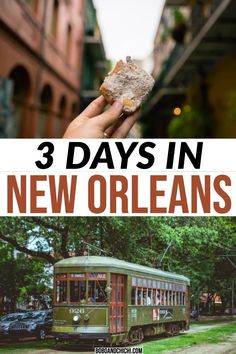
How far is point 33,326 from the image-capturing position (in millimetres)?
1328

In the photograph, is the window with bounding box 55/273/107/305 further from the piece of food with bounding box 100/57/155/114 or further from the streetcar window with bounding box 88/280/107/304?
the piece of food with bounding box 100/57/155/114

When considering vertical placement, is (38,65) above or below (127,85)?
above

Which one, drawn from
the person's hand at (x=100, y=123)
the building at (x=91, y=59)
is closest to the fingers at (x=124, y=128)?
the person's hand at (x=100, y=123)

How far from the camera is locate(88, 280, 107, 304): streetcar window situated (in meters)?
1.36

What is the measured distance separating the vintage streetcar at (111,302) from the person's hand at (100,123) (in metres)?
0.35

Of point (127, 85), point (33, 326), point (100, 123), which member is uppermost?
point (127, 85)

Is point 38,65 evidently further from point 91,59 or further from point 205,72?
point 91,59

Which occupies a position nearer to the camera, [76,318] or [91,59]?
[76,318]

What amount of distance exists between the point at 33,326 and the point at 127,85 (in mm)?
Result: 774

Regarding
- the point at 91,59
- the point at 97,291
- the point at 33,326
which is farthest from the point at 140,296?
the point at 91,59

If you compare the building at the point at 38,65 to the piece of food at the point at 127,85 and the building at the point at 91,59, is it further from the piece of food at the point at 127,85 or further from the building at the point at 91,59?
the piece of food at the point at 127,85

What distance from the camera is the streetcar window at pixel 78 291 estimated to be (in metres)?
1.36

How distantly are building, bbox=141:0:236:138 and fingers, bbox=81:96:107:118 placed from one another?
598 cm

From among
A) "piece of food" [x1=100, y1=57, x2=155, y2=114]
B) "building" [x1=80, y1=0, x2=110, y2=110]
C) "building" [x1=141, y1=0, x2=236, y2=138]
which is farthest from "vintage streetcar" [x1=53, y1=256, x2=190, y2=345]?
"building" [x1=80, y1=0, x2=110, y2=110]
